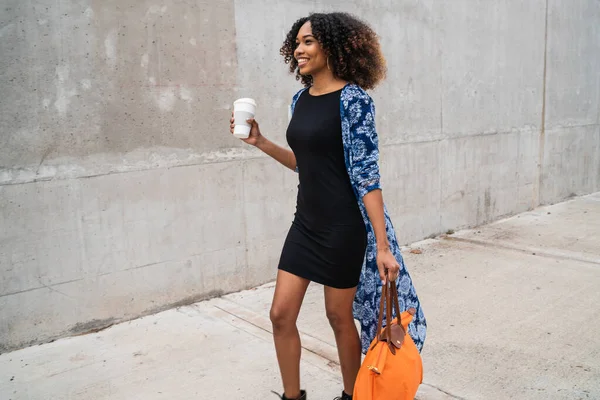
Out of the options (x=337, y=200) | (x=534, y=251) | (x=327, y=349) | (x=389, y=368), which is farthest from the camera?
(x=534, y=251)

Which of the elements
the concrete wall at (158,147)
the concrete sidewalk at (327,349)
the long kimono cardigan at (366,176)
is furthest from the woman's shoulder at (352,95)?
the concrete wall at (158,147)

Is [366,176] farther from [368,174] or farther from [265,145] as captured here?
[265,145]

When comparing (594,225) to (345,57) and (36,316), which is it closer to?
(345,57)

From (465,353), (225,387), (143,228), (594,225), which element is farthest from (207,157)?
(594,225)

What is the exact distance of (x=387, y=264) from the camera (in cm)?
244

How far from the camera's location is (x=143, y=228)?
4086mm

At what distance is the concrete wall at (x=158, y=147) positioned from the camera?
3.57 meters

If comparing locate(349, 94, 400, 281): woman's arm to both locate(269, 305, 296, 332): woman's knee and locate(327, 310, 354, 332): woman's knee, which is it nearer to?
locate(327, 310, 354, 332): woman's knee

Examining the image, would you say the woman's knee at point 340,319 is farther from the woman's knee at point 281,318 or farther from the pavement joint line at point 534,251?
the pavement joint line at point 534,251

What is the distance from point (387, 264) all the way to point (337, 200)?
0.34 m

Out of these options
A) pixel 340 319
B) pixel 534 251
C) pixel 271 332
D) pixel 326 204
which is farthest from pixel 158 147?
pixel 534 251

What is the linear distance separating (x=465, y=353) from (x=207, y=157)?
2.21 m

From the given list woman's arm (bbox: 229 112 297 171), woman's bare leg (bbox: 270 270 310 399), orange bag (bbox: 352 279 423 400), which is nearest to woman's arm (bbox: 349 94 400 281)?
orange bag (bbox: 352 279 423 400)

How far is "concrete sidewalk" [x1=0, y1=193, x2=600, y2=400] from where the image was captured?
10.3 ft
